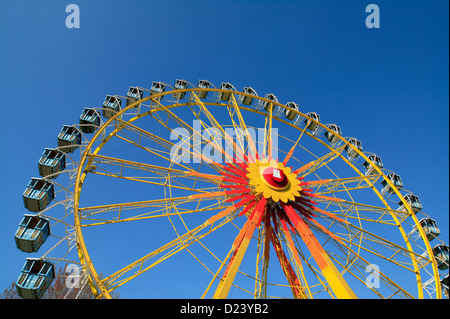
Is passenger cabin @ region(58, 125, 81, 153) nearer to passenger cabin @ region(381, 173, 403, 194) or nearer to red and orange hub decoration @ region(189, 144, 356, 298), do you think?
red and orange hub decoration @ region(189, 144, 356, 298)

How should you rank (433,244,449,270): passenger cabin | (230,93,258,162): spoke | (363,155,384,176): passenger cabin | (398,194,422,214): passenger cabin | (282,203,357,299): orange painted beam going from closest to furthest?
(282,203,357,299): orange painted beam
(230,93,258,162): spoke
(433,244,449,270): passenger cabin
(398,194,422,214): passenger cabin
(363,155,384,176): passenger cabin

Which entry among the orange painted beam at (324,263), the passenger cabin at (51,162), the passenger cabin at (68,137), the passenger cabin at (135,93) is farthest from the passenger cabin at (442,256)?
the passenger cabin at (68,137)

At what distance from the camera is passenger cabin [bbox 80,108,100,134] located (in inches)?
645

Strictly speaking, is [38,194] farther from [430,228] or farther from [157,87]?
[430,228]

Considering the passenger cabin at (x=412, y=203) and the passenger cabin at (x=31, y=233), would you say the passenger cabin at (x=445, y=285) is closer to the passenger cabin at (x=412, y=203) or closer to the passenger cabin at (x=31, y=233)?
the passenger cabin at (x=412, y=203)

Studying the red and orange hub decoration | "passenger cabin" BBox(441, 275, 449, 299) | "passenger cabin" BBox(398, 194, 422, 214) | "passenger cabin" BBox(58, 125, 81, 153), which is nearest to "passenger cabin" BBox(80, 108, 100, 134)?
"passenger cabin" BBox(58, 125, 81, 153)

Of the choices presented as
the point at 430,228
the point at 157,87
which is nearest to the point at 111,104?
the point at 157,87

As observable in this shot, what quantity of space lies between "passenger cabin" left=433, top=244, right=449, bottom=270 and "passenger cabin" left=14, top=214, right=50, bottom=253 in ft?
64.9

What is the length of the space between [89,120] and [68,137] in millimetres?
1491

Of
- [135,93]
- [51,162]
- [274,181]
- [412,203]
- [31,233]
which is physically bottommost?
[31,233]

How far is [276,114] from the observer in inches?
779

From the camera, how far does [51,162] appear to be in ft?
45.5
